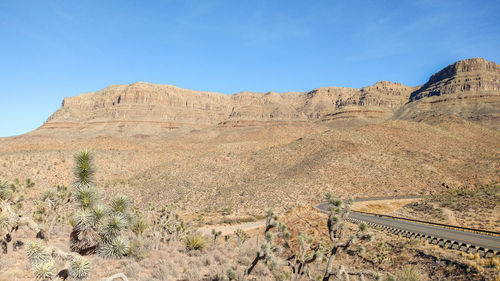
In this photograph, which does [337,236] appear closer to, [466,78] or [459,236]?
[459,236]

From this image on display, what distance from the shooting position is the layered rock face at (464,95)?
10544cm

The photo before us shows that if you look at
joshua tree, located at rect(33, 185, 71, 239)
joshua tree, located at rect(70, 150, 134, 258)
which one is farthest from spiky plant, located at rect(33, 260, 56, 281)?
joshua tree, located at rect(33, 185, 71, 239)

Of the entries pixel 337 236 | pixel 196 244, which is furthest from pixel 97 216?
pixel 196 244

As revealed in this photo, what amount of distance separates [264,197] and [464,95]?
4759 inches

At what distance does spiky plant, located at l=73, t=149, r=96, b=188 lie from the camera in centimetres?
1241

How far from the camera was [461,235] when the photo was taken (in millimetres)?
19688

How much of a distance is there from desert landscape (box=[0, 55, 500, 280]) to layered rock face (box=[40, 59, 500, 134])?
1.85 metres

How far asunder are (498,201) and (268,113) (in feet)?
454

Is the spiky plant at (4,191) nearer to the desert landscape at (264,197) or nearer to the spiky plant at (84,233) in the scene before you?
the desert landscape at (264,197)

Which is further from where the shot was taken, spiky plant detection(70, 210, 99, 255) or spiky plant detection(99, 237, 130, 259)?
spiky plant detection(99, 237, 130, 259)

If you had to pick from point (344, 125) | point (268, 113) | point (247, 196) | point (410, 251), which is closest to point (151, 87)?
point (268, 113)

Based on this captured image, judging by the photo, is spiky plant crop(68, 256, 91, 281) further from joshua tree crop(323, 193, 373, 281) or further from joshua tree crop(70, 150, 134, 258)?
joshua tree crop(323, 193, 373, 281)

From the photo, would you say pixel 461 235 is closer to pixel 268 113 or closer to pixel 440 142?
pixel 440 142

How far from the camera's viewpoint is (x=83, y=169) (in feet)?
41.0
